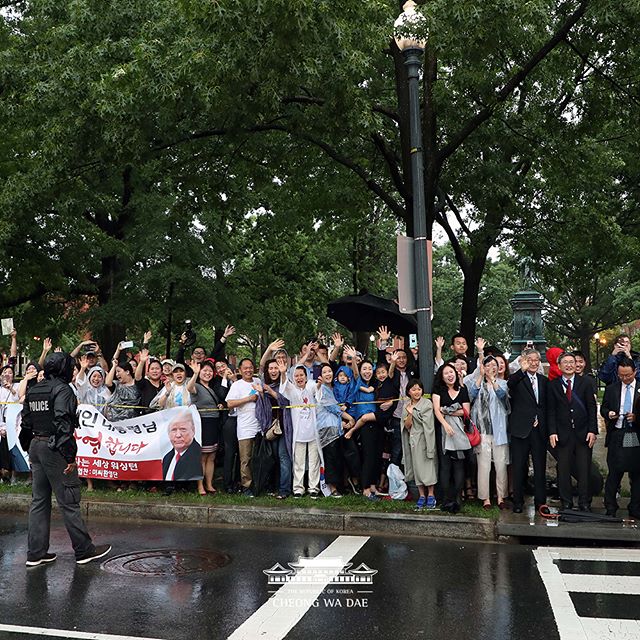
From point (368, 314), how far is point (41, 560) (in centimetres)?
762

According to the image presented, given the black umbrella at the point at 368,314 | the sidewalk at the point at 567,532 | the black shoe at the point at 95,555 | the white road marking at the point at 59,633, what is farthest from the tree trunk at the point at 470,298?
the white road marking at the point at 59,633

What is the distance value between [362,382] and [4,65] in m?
10.2

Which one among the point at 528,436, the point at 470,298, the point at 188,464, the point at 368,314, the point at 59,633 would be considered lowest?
the point at 59,633

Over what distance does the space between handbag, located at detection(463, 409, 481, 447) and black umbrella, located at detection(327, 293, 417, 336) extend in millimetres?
4487

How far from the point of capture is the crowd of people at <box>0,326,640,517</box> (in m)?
8.55

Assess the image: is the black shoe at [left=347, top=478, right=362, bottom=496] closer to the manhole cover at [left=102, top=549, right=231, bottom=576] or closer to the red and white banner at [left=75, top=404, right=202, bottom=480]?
the red and white banner at [left=75, top=404, right=202, bottom=480]

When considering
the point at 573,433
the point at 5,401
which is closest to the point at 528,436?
the point at 573,433

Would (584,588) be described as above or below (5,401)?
below

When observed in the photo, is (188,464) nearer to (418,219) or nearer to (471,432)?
(471,432)

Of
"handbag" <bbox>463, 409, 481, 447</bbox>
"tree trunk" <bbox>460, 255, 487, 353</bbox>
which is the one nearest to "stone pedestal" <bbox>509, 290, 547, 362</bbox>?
"tree trunk" <bbox>460, 255, 487, 353</bbox>

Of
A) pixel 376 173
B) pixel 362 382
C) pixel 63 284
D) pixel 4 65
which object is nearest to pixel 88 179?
pixel 63 284

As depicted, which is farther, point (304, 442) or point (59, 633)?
point (304, 442)

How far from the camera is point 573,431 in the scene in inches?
334

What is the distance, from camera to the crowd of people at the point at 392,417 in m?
8.55
